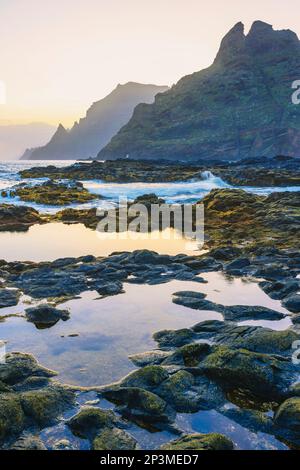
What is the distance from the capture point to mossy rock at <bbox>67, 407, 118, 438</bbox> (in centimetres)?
627

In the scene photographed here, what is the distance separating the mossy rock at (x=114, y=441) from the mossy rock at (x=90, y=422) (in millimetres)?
156

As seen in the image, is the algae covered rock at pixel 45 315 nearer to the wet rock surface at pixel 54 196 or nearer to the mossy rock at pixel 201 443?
the mossy rock at pixel 201 443

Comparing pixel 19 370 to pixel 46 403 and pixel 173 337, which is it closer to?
pixel 46 403

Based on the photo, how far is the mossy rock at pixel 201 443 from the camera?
5.68 metres

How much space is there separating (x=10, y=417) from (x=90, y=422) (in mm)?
1199

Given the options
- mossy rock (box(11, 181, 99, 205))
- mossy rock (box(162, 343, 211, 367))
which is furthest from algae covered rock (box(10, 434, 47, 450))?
mossy rock (box(11, 181, 99, 205))

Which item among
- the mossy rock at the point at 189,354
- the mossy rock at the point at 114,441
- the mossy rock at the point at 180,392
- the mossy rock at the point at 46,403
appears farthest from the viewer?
the mossy rock at the point at 189,354

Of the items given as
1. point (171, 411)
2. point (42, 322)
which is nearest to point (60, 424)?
point (171, 411)

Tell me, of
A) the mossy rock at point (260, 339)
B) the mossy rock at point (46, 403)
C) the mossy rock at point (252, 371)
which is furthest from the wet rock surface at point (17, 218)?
the mossy rock at point (252, 371)

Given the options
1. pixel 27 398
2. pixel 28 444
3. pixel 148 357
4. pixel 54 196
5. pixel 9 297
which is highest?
pixel 54 196

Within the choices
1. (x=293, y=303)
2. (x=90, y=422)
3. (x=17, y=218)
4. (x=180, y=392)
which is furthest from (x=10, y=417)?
(x=17, y=218)

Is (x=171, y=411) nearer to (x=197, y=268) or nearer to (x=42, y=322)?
(x=42, y=322)

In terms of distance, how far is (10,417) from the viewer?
6.29 m
